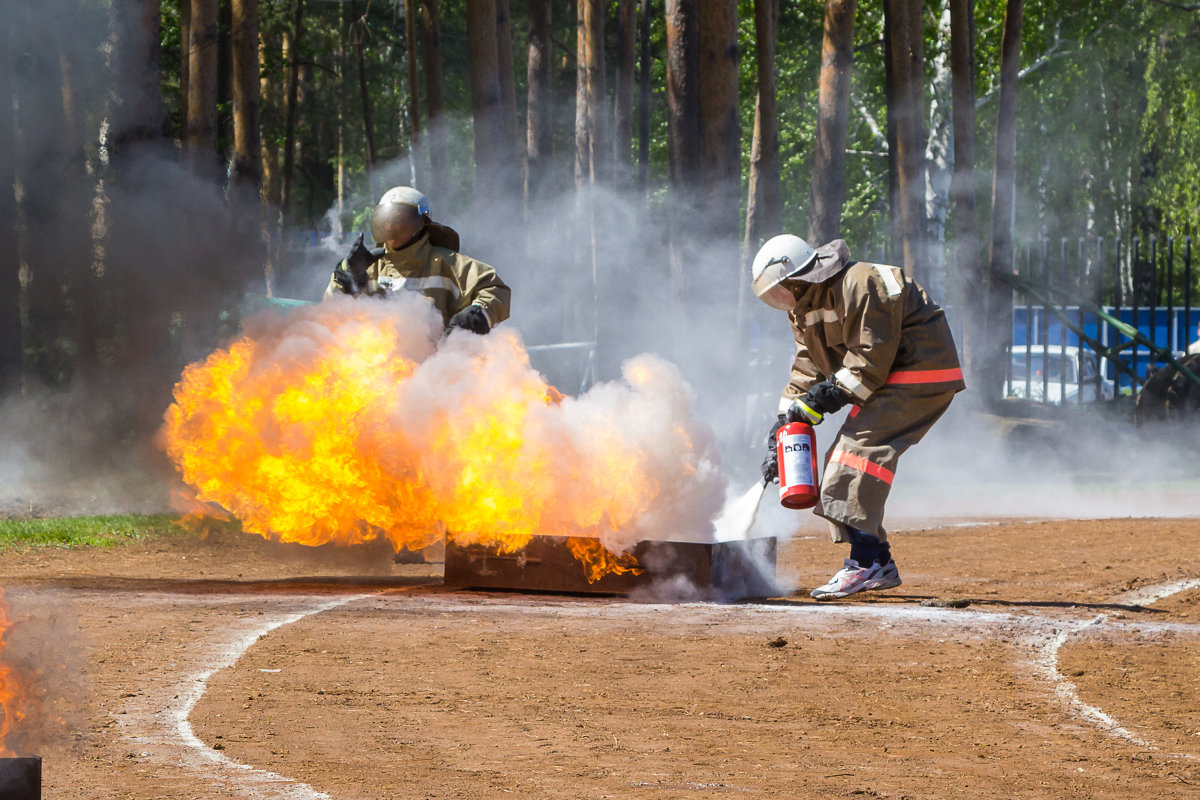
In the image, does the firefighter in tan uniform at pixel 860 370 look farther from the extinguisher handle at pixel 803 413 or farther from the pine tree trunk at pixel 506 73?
the pine tree trunk at pixel 506 73

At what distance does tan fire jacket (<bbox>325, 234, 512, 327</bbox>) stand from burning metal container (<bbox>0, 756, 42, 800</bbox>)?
6851mm

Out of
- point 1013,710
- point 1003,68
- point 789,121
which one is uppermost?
point 789,121

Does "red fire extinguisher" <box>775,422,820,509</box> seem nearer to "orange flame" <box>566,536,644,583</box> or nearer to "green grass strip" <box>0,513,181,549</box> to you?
"orange flame" <box>566,536,644,583</box>

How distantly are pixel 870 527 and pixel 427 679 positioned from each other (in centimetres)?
306

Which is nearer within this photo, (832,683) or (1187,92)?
(832,683)

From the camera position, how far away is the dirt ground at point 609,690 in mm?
4613

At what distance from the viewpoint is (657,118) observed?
51156mm

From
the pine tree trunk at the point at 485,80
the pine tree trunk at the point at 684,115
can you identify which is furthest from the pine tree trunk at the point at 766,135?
the pine tree trunk at the point at 684,115

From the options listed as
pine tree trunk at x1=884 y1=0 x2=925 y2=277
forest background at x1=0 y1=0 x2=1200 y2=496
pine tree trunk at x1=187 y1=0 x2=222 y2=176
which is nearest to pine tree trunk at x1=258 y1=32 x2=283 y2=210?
forest background at x1=0 y1=0 x2=1200 y2=496

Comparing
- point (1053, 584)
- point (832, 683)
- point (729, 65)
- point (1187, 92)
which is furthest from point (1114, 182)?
point (832, 683)

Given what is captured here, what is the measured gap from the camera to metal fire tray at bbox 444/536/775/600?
803 cm

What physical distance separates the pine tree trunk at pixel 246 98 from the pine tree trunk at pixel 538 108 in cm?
639

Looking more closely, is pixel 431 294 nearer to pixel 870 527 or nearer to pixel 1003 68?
pixel 870 527

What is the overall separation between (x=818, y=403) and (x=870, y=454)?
0.42 meters
